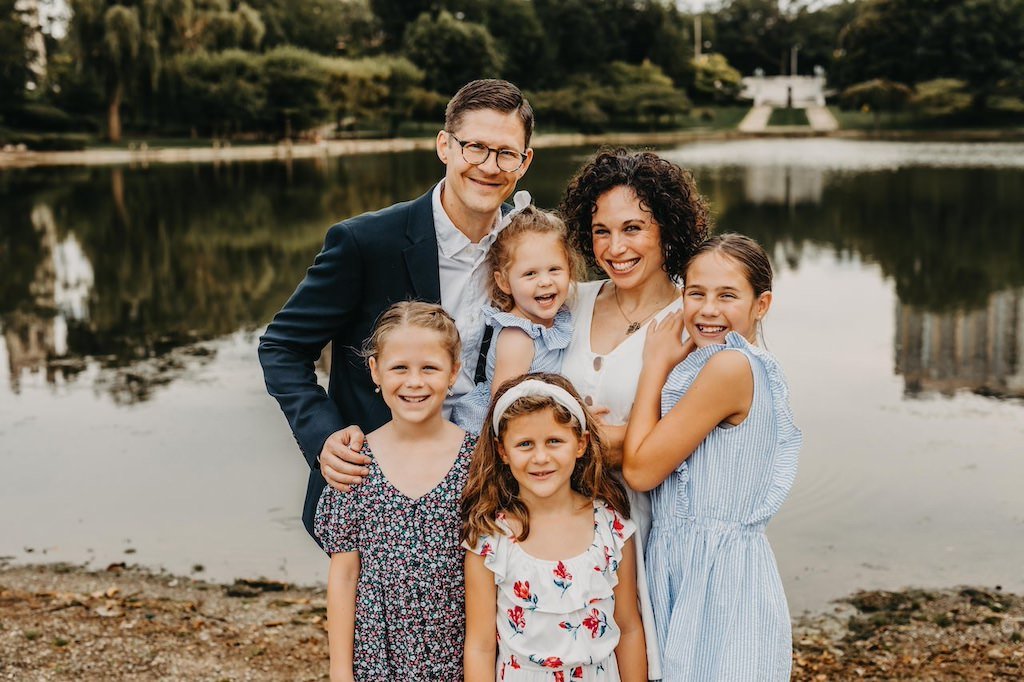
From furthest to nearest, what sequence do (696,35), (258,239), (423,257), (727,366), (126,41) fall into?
(696,35) → (126,41) → (258,239) → (423,257) → (727,366)

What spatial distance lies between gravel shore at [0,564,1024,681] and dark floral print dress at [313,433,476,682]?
1.93m

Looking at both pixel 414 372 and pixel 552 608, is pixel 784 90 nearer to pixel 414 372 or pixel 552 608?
pixel 414 372

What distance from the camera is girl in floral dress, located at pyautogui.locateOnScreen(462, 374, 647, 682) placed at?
2.29 metres

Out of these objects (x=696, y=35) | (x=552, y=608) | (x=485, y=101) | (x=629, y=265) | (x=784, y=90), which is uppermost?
(x=696, y=35)

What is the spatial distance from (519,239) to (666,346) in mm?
499

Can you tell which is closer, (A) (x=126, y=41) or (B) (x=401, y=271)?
(B) (x=401, y=271)

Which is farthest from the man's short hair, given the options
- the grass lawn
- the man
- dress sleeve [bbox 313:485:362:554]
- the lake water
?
the grass lawn

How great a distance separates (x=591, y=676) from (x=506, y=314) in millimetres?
895

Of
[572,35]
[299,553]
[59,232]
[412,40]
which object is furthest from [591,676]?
[572,35]

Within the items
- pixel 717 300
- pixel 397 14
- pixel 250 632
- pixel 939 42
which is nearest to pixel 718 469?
pixel 717 300

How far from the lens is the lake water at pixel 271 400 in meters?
5.88

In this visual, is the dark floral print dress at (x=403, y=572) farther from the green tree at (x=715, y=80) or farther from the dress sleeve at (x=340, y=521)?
the green tree at (x=715, y=80)

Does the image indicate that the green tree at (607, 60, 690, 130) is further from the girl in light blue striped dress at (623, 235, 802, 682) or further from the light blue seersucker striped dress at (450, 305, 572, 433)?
the girl in light blue striped dress at (623, 235, 802, 682)

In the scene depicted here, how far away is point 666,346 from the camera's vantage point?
7.88 feet
